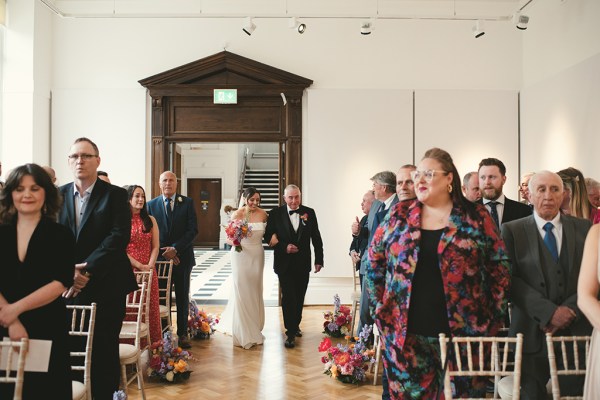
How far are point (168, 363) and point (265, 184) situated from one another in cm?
1564

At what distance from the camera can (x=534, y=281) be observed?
2.96 m

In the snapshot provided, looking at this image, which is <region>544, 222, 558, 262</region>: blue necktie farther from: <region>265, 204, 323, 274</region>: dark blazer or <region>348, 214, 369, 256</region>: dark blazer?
<region>265, 204, 323, 274</region>: dark blazer

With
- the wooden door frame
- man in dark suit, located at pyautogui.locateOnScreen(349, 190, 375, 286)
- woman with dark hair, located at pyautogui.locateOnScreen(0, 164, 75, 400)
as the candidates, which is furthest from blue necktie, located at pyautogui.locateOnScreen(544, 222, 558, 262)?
the wooden door frame

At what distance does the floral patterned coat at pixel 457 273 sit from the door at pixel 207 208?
16.5m

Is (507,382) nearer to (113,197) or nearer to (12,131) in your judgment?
(113,197)

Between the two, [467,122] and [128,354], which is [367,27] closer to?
[467,122]

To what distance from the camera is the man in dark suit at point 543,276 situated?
9.25ft

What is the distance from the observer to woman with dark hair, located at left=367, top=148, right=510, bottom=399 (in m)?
2.66

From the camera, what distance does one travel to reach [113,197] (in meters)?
3.61

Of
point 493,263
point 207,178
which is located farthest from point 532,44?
point 207,178

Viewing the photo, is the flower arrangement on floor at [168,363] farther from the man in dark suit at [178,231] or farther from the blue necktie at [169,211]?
the blue necktie at [169,211]

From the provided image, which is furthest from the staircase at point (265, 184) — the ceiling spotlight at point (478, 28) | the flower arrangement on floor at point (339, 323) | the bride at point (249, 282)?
the bride at point (249, 282)

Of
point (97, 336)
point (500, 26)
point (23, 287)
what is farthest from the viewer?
point (500, 26)

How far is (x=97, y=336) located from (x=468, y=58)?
23.9ft
